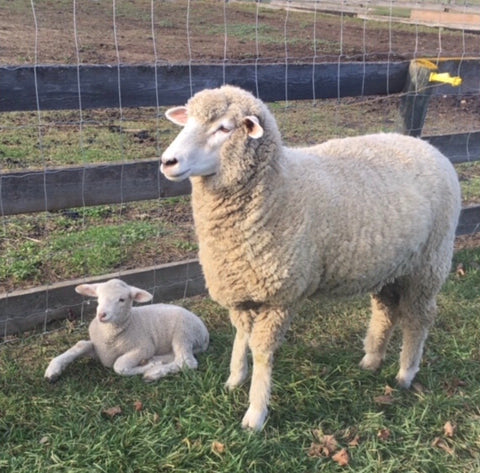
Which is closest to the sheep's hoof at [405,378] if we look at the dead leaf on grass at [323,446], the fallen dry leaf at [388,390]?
the fallen dry leaf at [388,390]

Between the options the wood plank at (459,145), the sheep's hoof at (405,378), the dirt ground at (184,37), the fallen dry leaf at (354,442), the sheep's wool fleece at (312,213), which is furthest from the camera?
the dirt ground at (184,37)

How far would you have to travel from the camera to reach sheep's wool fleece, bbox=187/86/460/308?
2979mm

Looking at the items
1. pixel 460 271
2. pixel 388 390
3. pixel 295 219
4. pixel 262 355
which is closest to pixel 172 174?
pixel 295 219

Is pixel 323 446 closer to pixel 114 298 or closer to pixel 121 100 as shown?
pixel 114 298

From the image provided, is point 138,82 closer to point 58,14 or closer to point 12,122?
point 12,122

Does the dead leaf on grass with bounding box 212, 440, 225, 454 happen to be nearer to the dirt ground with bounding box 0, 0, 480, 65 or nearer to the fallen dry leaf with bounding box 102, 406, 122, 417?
the fallen dry leaf with bounding box 102, 406, 122, 417

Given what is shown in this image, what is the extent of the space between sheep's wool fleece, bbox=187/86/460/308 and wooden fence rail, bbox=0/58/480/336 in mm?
896

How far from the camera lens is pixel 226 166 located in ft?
9.51

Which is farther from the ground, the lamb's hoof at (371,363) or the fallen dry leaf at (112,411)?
the fallen dry leaf at (112,411)

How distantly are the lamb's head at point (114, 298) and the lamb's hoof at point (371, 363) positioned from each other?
1423mm

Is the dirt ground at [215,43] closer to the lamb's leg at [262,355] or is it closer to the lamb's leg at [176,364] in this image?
the lamb's leg at [176,364]

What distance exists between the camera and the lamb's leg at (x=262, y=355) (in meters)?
3.25

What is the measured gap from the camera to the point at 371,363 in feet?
12.9

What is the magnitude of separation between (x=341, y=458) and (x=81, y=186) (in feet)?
7.15
